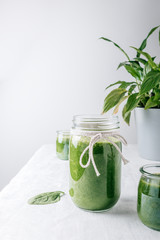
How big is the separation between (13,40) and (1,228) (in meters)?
1.54

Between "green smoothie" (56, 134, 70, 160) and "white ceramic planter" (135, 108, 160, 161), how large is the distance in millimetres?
329

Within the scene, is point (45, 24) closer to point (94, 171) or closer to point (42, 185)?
point (42, 185)

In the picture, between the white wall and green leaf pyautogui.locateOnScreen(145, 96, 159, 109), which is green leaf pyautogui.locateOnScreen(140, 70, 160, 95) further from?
the white wall

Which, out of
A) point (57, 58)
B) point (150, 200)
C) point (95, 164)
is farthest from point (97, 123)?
point (57, 58)

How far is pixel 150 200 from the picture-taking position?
0.45m

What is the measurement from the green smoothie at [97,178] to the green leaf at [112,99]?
18.0 inches

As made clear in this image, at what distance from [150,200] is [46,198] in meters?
0.29

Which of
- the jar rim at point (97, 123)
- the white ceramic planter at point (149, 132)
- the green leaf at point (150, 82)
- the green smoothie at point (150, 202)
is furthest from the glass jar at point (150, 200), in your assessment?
the white ceramic planter at point (149, 132)

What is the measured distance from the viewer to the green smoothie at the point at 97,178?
52cm

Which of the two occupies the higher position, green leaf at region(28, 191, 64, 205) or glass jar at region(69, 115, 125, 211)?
glass jar at region(69, 115, 125, 211)

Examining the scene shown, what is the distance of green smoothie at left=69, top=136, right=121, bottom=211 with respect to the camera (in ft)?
1.72

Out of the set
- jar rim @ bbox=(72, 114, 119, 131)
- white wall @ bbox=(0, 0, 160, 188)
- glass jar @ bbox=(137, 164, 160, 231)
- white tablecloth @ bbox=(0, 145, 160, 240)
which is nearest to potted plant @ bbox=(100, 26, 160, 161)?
white tablecloth @ bbox=(0, 145, 160, 240)

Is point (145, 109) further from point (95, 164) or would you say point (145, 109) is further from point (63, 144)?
point (95, 164)

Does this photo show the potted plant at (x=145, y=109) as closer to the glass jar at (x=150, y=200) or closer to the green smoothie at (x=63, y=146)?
the green smoothie at (x=63, y=146)
